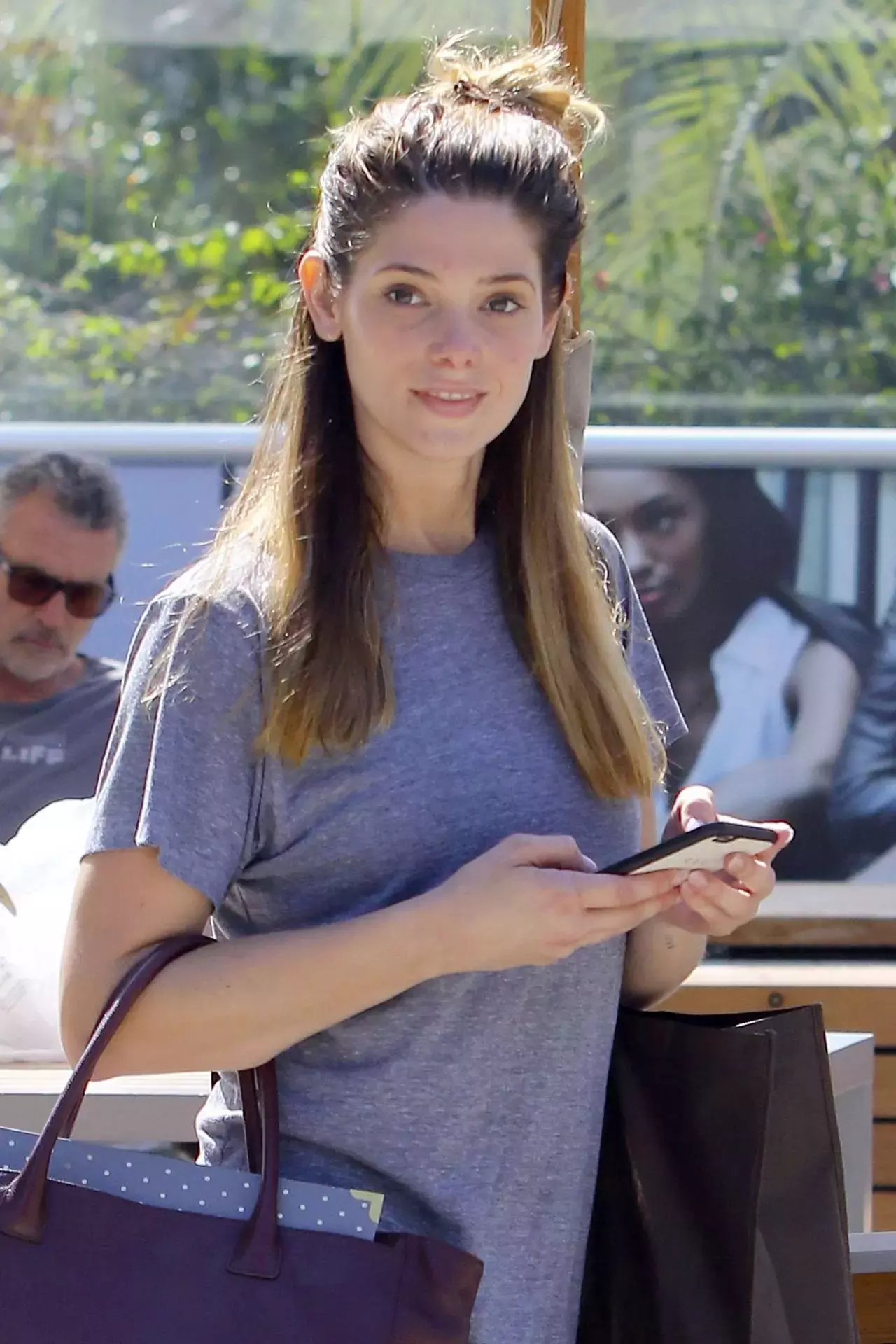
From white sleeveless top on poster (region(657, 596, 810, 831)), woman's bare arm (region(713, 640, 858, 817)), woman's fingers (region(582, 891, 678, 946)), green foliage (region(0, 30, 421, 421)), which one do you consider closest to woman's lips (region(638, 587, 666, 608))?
white sleeveless top on poster (region(657, 596, 810, 831))

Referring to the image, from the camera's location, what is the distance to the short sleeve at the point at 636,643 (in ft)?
5.03

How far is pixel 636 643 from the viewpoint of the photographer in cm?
155

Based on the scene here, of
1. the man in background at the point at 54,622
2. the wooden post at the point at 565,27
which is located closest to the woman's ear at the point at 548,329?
the wooden post at the point at 565,27

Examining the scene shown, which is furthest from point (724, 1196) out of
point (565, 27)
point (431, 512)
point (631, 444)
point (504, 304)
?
point (631, 444)

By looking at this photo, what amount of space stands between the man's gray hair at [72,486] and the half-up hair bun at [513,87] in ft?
5.07

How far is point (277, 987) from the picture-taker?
1.15 m

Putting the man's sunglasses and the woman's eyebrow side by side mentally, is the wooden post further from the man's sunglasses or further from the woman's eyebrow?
the man's sunglasses

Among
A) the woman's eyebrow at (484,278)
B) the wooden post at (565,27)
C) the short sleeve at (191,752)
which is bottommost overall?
the short sleeve at (191,752)

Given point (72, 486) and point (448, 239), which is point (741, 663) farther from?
point (448, 239)

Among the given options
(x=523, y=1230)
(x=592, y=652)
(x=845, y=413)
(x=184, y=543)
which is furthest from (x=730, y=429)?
(x=523, y=1230)

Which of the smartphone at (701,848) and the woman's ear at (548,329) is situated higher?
the woman's ear at (548,329)

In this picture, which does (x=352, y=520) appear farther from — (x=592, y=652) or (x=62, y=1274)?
(x=62, y=1274)

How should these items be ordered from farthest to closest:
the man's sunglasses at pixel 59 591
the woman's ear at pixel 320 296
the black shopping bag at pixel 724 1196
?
the man's sunglasses at pixel 59 591, the woman's ear at pixel 320 296, the black shopping bag at pixel 724 1196

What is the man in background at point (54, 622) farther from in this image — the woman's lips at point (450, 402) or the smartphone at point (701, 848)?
the smartphone at point (701, 848)
